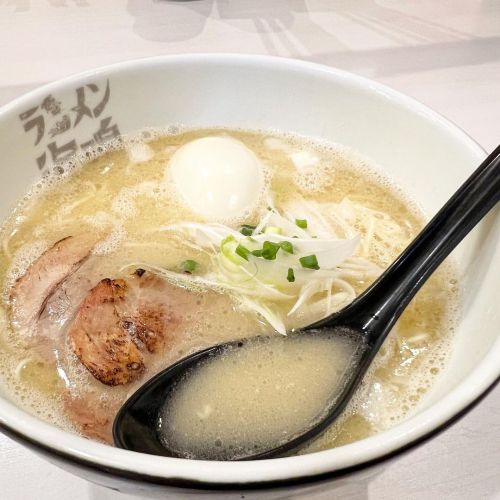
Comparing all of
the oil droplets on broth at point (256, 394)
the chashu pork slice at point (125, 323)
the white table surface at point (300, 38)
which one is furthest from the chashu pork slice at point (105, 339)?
the white table surface at point (300, 38)

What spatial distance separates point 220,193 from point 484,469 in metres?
0.78

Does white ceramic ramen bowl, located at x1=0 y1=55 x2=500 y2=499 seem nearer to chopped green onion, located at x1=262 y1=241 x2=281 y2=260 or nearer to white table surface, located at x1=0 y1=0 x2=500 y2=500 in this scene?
chopped green onion, located at x1=262 y1=241 x2=281 y2=260

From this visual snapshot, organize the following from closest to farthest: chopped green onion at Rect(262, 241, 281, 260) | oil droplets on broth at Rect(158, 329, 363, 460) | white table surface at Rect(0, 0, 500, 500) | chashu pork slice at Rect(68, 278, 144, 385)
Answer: oil droplets on broth at Rect(158, 329, 363, 460) < chashu pork slice at Rect(68, 278, 144, 385) < chopped green onion at Rect(262, 241, 281, 260) < white table surface at Rect(0, 0, 500, 500)

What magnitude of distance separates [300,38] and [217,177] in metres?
1.11

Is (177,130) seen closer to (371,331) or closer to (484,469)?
(371,331)

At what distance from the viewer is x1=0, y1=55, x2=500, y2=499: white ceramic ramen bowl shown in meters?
0.59

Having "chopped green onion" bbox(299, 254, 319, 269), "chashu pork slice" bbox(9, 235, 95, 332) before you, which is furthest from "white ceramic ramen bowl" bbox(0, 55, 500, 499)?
"chopped green onion" bbox(299, 254, 319, 269)

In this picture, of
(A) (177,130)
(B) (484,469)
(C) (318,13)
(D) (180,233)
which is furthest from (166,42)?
(B) (484,469)

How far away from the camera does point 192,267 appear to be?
3.61 ft

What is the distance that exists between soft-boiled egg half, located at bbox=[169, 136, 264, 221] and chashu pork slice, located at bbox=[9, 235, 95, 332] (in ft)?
0.92

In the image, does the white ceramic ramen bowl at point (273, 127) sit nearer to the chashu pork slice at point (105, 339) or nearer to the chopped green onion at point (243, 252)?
the chashu pork slice at point (105, 339)

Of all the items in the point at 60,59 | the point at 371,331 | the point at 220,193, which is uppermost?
the point at 60,59

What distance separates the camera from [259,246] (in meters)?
1.06

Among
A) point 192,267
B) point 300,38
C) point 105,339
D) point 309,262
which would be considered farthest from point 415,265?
point 300,38
